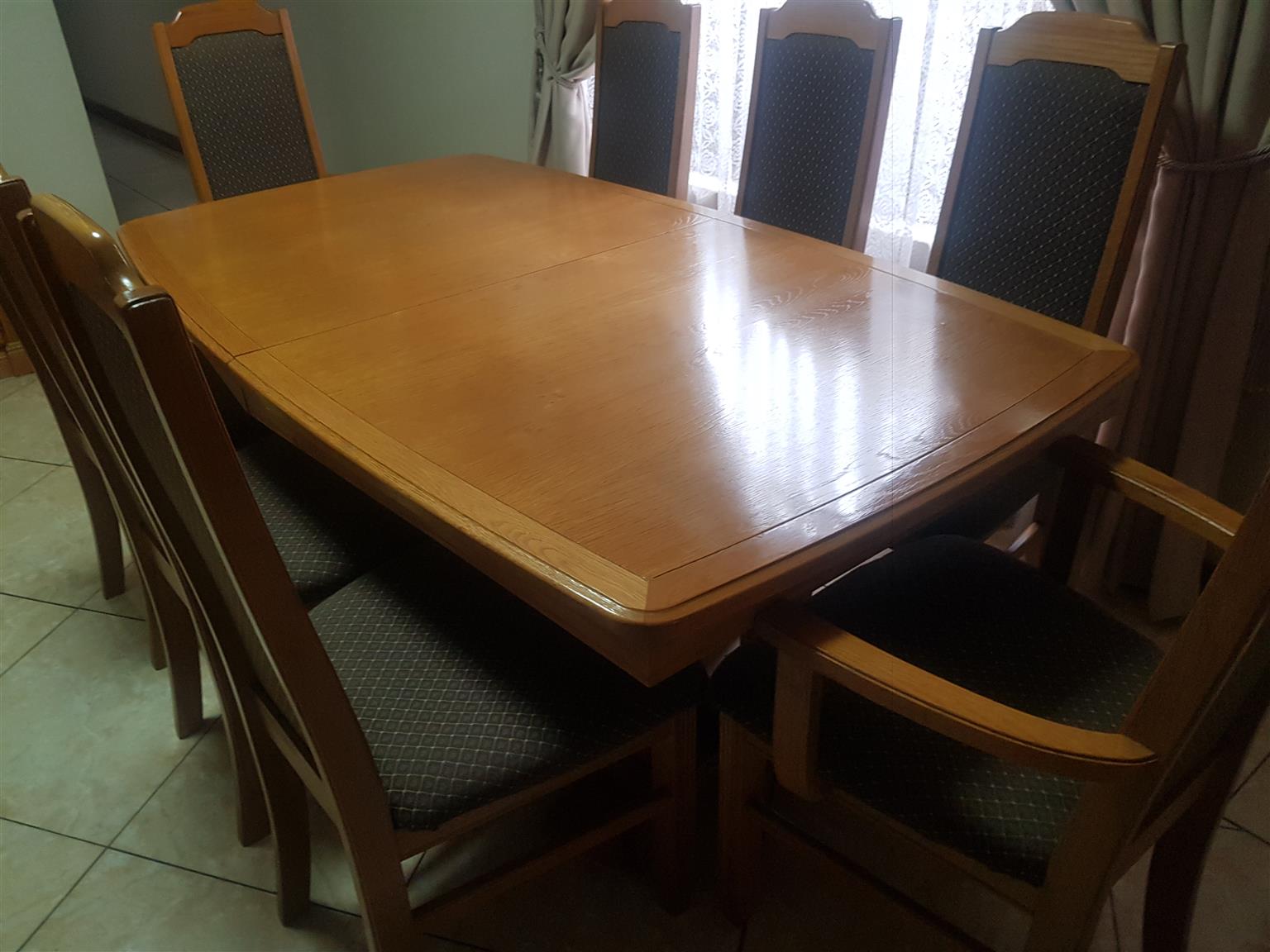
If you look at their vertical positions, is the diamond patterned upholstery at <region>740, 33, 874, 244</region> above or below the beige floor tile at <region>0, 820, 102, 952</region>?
above

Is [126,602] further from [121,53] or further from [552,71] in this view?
[121,53]

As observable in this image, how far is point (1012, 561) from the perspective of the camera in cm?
126

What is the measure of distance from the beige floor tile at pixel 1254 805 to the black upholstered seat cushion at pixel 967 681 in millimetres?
590

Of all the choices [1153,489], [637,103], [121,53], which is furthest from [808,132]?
[121,53]

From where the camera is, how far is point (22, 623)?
192cm

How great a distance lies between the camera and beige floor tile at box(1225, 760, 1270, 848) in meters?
1.46

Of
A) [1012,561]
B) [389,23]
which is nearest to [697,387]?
[1012,561]

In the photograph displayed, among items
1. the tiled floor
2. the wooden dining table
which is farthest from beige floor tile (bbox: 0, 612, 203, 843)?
the wooden dining table

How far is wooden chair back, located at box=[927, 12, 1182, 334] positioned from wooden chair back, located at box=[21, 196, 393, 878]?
49.5 inches

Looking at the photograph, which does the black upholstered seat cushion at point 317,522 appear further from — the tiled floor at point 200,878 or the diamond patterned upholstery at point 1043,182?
the diamond patterned upholstery at point 1043,182

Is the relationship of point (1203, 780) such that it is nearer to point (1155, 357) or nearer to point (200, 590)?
point (1155, 357)

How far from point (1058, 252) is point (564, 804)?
1194 millimetres

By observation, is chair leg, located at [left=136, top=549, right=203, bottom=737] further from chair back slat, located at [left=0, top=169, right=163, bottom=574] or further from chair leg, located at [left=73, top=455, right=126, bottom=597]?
chair leg, located at [left=73, top=455, right=126, bottom=597]

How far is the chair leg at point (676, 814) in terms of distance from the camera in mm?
1166
